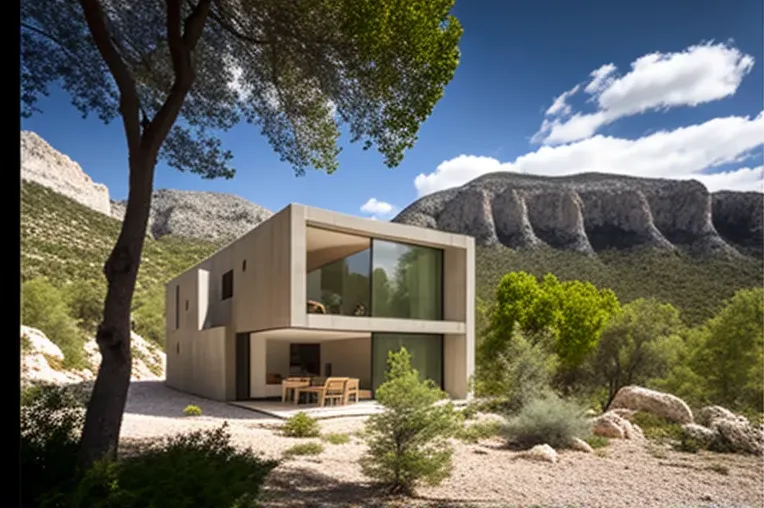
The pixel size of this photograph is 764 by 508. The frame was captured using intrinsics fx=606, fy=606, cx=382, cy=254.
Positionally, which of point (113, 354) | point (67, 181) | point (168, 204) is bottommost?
point (113, 354)

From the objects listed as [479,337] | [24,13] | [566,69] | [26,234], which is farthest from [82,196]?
[566,69]

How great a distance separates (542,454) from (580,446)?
0.94m

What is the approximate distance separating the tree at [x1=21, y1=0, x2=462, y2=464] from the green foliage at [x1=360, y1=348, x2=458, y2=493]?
7.33 feet

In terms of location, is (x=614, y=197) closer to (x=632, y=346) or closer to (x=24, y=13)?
(x=632, y=346)

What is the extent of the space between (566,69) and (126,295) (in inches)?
274

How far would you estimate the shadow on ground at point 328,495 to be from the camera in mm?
4883

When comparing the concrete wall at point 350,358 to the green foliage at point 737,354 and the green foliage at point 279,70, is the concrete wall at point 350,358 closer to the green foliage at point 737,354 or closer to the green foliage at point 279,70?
the green foliage at point 737,354

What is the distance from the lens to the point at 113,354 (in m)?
4.44

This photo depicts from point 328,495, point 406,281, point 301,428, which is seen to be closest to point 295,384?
point 406,281

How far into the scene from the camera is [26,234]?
20.9 metres

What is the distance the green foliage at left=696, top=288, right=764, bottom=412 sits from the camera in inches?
494

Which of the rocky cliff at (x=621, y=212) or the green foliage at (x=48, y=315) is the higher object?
the rocky cliff at (x=621, y=212)

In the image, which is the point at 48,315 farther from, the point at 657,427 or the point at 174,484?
the point at 174,484

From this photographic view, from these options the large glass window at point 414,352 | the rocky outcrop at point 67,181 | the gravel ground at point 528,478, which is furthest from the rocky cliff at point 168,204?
the gravel ground at point 528,478
